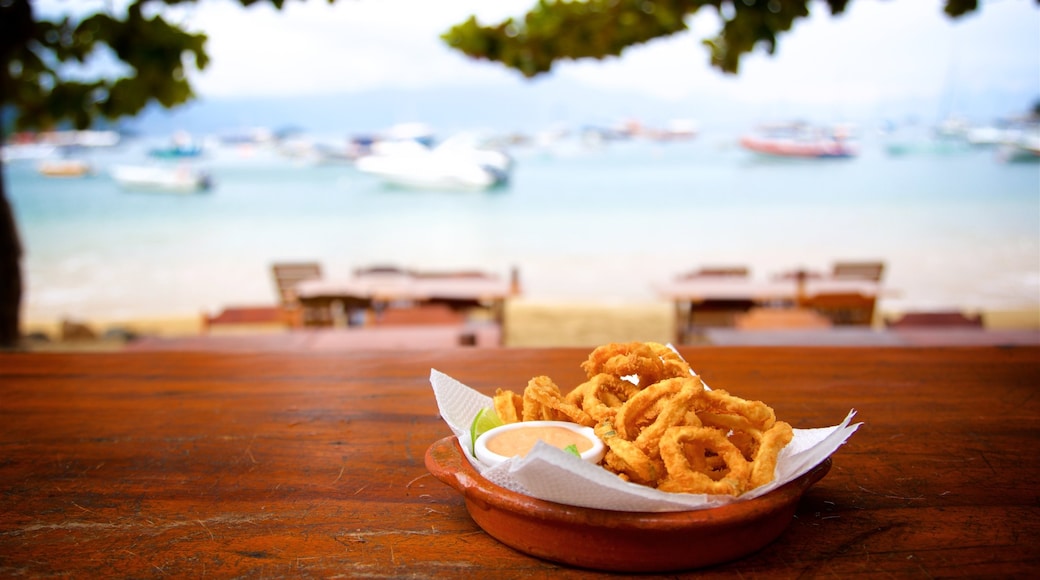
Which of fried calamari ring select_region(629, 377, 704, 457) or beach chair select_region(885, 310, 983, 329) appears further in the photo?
beach chair select_region(885, 310, 983, 329)

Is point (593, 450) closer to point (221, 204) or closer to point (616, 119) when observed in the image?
point (221, 204)

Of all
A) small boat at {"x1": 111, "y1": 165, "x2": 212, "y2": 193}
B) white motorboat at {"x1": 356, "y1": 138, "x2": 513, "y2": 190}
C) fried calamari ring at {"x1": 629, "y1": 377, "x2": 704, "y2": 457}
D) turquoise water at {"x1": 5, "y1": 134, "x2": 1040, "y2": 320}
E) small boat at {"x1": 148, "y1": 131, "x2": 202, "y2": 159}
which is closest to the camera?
fried calamari ring at {"x1": 629, "y1": 377, "x2": 704, "y2": 457}

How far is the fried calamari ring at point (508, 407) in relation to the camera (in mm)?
1108

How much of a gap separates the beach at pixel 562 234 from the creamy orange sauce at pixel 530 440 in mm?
5106

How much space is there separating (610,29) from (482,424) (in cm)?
396

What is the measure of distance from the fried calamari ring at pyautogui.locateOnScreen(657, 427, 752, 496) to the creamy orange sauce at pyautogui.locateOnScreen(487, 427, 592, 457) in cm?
11

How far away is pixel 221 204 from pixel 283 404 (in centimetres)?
3461

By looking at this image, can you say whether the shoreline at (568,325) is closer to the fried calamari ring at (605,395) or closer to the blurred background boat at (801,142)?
the fried calamari ring at (605,395)

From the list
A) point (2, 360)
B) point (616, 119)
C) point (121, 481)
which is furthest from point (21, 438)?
point (616, 119)

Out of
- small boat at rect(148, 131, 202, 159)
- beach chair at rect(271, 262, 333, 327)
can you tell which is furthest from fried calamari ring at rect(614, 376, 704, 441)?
small boat at rect(148, 131, 202, 159)

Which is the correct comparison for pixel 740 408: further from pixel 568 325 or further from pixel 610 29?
pixel 568 325

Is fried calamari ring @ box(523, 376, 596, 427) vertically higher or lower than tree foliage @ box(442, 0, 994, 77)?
lower

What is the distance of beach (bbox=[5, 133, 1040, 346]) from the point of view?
13.0 meters

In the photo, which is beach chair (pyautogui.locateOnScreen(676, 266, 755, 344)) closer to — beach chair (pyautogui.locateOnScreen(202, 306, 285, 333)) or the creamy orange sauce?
beach chair (pyautogui.locateOnScreen(202, 306, 285, 333))
